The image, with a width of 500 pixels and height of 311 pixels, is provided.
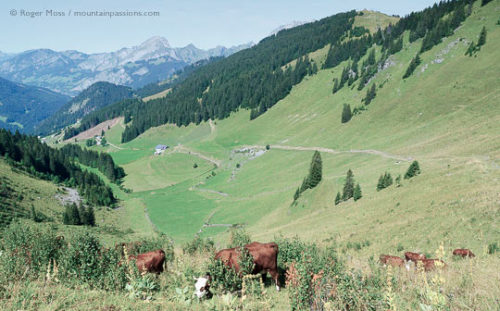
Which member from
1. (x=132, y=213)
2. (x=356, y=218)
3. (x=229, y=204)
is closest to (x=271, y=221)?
(x=356, y=218)

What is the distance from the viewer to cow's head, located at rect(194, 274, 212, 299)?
32.5ft

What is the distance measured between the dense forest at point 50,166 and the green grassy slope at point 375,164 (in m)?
18.0

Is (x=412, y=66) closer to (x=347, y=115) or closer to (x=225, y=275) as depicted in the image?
(x=347, y=115)

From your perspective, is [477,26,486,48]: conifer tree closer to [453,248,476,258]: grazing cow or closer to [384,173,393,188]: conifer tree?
[384,173,393,188]: conifer tree

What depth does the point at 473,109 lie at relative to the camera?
66.9 meters

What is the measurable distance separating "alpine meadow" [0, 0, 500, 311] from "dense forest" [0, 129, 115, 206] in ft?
2.69

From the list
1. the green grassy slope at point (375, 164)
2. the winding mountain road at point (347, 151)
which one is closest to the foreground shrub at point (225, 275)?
the green grassy slope at point (375, 164)

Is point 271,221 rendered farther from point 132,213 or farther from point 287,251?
point 132,213

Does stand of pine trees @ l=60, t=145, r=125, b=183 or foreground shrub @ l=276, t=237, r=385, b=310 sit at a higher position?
foreground shrub @ l=276, t=237, r=385, b=310

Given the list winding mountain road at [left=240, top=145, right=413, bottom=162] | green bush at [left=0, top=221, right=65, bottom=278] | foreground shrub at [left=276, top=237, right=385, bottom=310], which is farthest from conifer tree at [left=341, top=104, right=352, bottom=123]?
green bush at [left=0, top=221, right=65, bottom=278]

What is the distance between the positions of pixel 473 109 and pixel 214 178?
92371mm

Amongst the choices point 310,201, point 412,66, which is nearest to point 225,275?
point 310,201

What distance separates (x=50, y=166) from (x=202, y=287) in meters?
132

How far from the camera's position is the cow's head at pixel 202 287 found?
9.91 m
